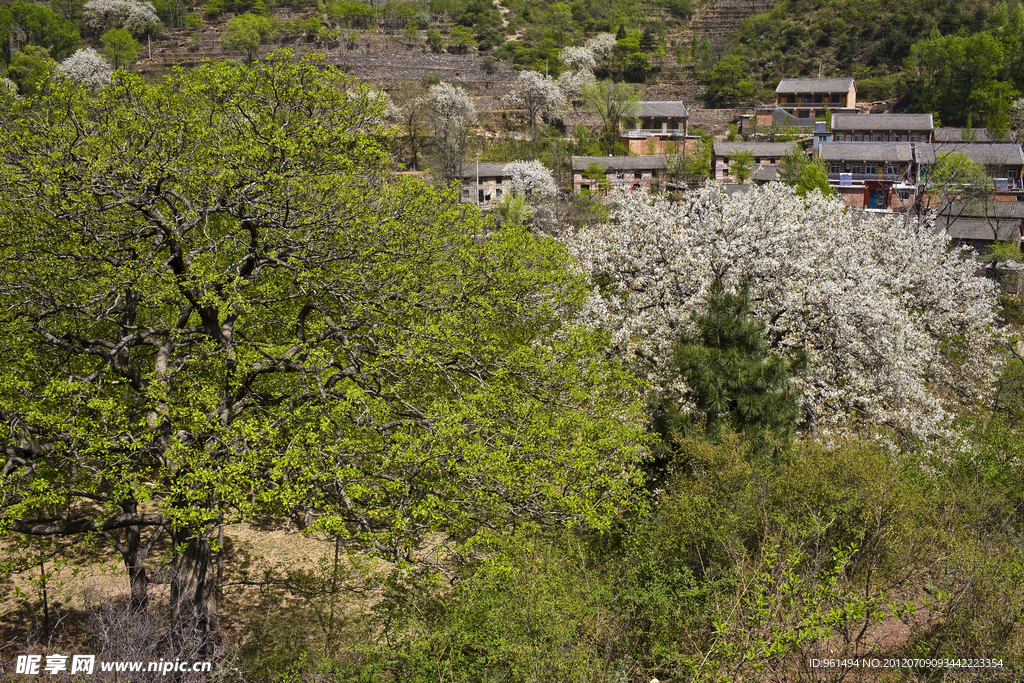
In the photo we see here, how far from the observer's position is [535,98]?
2808 inches

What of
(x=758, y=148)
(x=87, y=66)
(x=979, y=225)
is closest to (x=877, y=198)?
(x=758, y=148)

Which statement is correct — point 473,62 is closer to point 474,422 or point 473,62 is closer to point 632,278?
point 632,278

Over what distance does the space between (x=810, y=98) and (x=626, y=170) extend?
92.1 ft

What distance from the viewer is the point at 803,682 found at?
7.40 metres

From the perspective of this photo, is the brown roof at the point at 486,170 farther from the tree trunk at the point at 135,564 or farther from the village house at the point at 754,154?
the tree trunk at the point at 135,564

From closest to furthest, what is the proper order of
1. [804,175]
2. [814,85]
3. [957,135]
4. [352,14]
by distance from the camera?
1. [804,175]
2. [957,135]
3. [814,85]
4. [352,14]

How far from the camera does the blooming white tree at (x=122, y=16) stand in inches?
3361

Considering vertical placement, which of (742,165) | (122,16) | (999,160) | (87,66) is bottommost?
(742,165)

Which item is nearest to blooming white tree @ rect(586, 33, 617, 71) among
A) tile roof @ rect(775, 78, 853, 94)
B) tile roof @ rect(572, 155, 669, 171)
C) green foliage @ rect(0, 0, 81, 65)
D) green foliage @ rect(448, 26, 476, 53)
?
green foliage @ rect(448, 26, 476, 53)

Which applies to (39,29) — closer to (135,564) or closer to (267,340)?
(267,340)

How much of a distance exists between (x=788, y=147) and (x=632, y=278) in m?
50.2

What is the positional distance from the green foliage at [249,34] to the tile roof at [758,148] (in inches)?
1954

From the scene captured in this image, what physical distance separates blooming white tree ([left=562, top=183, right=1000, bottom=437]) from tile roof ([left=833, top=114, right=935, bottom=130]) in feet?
157

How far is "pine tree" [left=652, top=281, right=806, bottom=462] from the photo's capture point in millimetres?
11555
